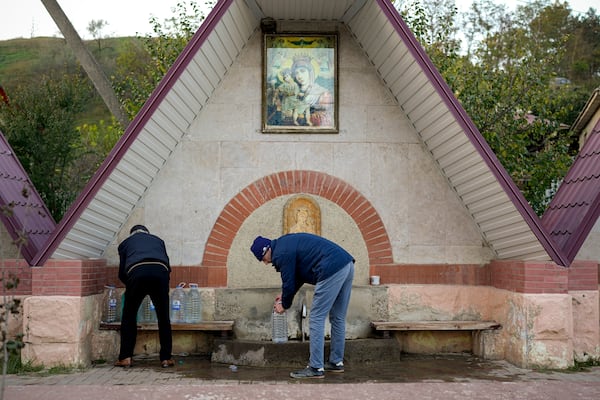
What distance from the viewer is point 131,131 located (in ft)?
26.2

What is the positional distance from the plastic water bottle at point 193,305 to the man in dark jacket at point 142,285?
0.84 m

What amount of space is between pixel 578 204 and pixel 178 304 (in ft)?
16.4

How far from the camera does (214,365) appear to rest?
821 centimetres

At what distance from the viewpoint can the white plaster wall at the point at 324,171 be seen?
9.15 m

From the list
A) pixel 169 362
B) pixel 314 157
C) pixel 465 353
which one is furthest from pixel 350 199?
pixel 169 362

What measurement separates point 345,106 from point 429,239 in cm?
204

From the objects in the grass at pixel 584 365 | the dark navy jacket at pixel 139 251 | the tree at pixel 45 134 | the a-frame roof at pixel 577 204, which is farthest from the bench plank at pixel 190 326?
the tree at pixel 45 134

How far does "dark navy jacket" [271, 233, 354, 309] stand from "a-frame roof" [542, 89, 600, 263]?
2780 millimetres

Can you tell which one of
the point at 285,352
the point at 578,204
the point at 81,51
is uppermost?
the point at 81,51

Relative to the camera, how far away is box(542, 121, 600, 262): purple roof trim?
27.0ft

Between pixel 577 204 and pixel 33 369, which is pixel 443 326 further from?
pixel 33 369

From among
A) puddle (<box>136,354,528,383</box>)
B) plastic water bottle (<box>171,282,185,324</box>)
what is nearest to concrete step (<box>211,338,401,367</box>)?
puddle (<box>136,354,528,383</box>)

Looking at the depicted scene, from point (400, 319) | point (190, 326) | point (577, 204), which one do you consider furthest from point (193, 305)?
point (577, 204)

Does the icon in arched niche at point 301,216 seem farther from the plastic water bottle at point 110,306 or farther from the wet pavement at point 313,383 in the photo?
the plastic water bottle at point 110,306
